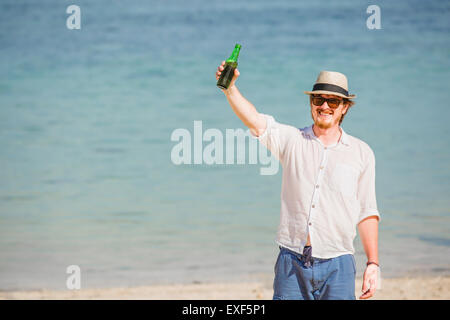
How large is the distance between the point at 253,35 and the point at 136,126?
3.53 metres

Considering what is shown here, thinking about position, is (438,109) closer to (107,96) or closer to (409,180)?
(409,180)

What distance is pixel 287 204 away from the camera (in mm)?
2520

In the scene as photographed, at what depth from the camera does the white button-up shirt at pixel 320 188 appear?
247cm

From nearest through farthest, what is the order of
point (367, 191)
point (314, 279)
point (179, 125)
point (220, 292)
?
point (314, 279)
point (367, 191)
point (220, 292)
point (179, 125)

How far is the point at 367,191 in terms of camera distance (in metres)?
2.55

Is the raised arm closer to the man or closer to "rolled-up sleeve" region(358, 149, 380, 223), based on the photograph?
the man

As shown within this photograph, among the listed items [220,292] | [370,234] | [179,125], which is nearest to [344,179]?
[370,234]

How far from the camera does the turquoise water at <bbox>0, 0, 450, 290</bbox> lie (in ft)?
20.3

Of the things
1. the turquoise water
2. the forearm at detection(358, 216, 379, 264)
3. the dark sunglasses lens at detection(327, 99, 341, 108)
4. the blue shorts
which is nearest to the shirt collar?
the dark sunglasses lens at detection(327, 99, 341, 108)

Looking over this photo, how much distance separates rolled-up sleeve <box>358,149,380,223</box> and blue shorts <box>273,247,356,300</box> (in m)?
0.21

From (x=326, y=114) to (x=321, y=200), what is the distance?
0.33 meters

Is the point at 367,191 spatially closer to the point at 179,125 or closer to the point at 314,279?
the point at 314,279
